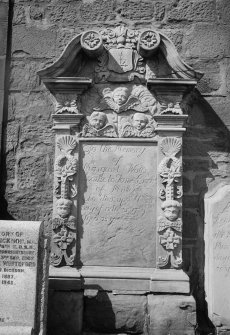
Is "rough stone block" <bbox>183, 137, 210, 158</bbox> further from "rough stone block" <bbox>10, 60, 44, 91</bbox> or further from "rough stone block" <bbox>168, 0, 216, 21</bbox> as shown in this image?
"rough stone block" <bbox>10, 60, 44, 91</bbox>

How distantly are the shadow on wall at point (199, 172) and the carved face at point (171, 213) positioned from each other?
238mm

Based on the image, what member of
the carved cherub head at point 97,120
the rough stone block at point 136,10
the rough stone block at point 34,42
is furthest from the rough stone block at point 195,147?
the rough stone block at point 34,42

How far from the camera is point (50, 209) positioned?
4.61 m

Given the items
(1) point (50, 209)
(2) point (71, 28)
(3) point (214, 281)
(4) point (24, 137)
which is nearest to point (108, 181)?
(1) point (50, 209)

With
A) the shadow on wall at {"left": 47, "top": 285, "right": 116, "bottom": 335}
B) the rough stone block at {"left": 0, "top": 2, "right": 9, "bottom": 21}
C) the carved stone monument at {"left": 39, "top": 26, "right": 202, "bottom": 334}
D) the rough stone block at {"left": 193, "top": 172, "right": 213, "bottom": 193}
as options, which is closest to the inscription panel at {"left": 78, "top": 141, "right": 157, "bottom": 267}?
the carved stone monument at {"left": 39, "top": 26, "right": 202, "bottom": 334}

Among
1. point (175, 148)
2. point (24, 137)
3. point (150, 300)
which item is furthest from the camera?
point (24, 137)

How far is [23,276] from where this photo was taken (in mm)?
3551

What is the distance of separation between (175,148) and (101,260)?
1.29 m

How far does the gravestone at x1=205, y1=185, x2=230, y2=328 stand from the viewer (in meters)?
4.18

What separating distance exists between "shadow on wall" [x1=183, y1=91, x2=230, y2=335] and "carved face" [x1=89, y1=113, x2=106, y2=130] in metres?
0.87

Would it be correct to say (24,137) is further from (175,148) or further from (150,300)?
(150,300)

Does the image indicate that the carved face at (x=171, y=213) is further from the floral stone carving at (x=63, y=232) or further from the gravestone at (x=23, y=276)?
the gravestone at (x=23, y=276)

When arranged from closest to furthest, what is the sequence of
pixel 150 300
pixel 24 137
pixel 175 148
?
pixel 150 300 < pixel 175 148 < pixel 24 137

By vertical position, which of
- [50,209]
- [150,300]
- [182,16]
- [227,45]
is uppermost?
[182,16]
